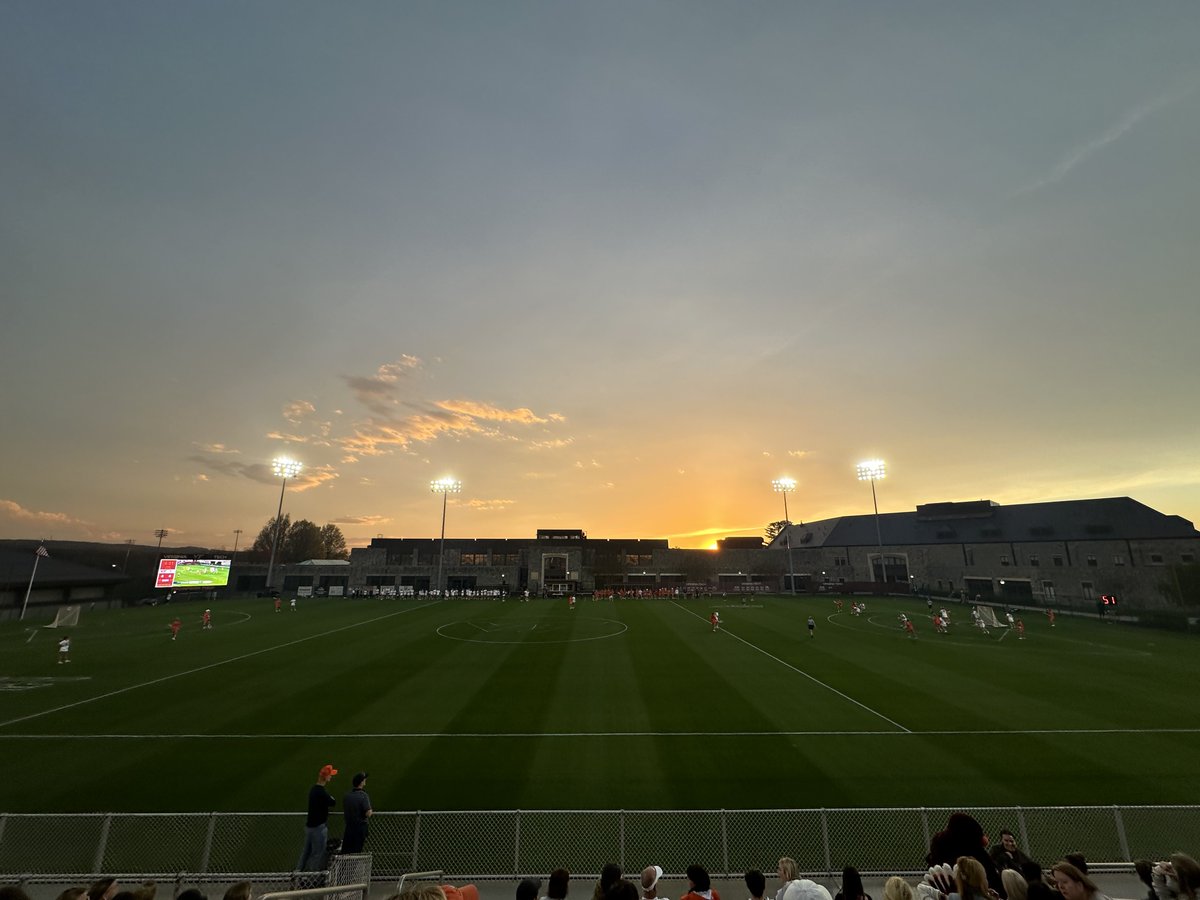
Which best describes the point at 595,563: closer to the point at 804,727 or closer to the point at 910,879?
the point at 804,727

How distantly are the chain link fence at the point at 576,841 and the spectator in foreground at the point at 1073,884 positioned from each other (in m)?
6.21

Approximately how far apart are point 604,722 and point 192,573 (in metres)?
81.4

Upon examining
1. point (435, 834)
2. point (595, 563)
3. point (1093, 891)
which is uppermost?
point (595, 563)

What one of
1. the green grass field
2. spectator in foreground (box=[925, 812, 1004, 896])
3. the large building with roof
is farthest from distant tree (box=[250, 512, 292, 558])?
spectator in foreground (box=[925, 812, 1004, 896])

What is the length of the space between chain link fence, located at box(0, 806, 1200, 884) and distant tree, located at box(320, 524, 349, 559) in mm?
167463

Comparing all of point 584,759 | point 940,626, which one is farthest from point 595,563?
point 584,759

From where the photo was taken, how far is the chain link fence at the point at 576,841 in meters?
11.3

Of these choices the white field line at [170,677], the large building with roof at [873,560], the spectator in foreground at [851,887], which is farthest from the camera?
the large building with roof at [873,560]

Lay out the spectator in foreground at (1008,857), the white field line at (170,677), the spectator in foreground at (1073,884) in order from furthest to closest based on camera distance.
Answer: the white field line at (170,677)
the spectator in foreground at (1008,857)
the spectator in foreground at (1073,884)

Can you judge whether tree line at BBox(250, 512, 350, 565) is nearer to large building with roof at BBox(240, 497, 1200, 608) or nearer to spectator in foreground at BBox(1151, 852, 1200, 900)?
large building with roof at BBox(240, 497, 1200, 608)

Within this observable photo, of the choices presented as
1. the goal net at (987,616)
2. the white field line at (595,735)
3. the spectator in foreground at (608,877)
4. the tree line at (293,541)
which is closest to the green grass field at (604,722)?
the white field line at (595,735)

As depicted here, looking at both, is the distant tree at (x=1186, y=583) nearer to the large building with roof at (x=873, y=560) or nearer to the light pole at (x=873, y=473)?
the large building with roof at (x=873, y=560)

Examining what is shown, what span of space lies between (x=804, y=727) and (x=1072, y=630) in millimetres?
40812

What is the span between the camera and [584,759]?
54.9 ft
